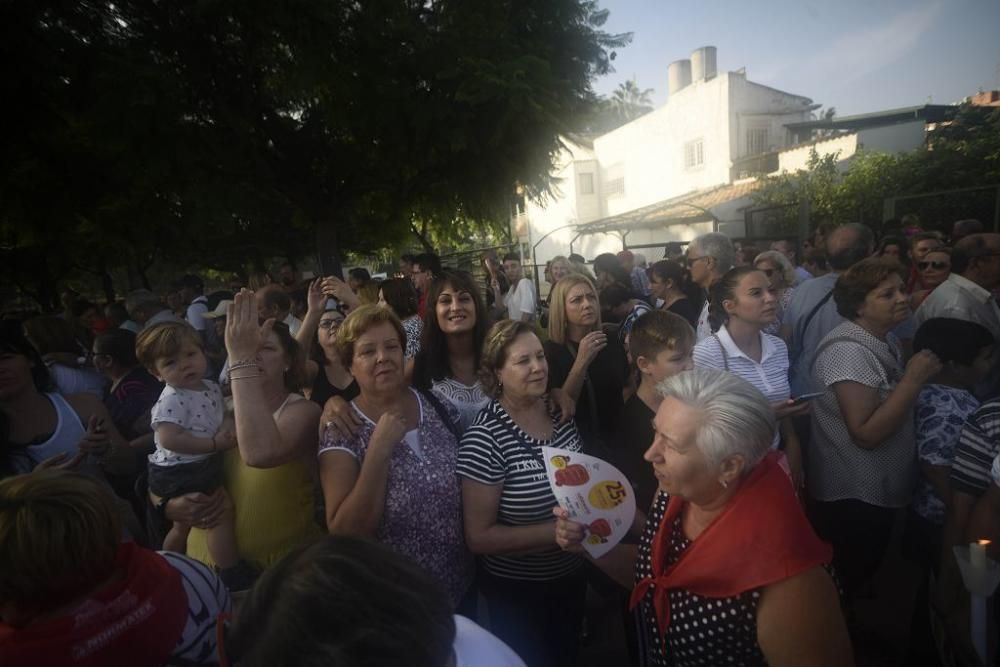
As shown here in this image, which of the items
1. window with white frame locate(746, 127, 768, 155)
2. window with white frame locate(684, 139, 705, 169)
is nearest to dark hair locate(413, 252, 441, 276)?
window with white frame locate(746, 127, 768, 155)

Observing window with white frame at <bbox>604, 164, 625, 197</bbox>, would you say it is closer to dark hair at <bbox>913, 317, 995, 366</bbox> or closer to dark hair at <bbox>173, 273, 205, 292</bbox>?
dark hair at <bbox>173, 273, 205, 292</bbox>

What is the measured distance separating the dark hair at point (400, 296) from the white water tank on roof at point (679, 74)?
31.3 metres

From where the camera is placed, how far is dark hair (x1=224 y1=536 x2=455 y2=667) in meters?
0.87

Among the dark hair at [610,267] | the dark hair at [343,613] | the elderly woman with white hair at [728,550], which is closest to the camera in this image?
the dark hair at [343,613]

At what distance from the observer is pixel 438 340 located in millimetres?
3002

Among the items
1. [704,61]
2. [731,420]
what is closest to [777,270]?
[731,420]

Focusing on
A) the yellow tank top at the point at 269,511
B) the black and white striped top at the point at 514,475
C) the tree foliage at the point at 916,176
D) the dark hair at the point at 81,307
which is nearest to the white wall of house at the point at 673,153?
the tree foliage at the point at 916,176

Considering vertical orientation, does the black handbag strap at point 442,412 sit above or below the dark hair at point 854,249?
below

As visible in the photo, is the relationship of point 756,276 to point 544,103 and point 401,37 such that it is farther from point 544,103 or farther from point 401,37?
point 401,37

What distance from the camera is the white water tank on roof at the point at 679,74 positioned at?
2955 cm

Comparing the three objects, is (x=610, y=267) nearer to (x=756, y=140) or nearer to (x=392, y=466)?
(x=392, y=466)

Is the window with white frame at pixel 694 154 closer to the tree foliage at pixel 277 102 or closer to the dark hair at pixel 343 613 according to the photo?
the tree foliage at pixel 277 102

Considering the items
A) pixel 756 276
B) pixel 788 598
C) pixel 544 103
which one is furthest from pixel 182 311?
pixel 788 598

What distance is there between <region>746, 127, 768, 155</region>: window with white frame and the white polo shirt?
2105 centimetres
